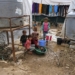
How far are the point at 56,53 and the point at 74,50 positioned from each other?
73 centimetres

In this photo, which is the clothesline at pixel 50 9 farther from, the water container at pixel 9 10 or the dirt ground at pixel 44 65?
the water container at pixel 9 10

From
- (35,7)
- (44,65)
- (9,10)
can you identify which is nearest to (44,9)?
(35,7)

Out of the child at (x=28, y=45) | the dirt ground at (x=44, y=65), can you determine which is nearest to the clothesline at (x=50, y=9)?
the dirt ground at (x=44, y=65)

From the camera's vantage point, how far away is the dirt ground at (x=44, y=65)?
4.48 meters

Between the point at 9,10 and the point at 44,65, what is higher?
the point at 9,10

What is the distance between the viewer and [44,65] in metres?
4.92

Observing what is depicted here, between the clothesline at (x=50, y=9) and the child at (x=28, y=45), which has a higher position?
Answer: the clothesline at (x=50, y=9)

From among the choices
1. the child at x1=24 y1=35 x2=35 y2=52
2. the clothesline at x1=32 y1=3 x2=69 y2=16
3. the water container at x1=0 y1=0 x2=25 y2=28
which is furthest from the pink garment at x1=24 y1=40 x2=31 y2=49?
the clothesline at x1=32 y1=3 x2=69 y2=16

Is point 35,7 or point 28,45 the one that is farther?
point 35,7

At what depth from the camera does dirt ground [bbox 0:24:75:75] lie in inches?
176

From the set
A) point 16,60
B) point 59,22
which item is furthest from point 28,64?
point 59,22

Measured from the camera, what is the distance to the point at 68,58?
5.41 meters

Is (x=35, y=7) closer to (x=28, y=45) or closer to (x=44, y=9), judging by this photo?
(x=44, y=9)

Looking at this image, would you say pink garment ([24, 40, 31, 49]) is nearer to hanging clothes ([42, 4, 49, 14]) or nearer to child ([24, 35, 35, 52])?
child ([24, 35, 35, 52])
